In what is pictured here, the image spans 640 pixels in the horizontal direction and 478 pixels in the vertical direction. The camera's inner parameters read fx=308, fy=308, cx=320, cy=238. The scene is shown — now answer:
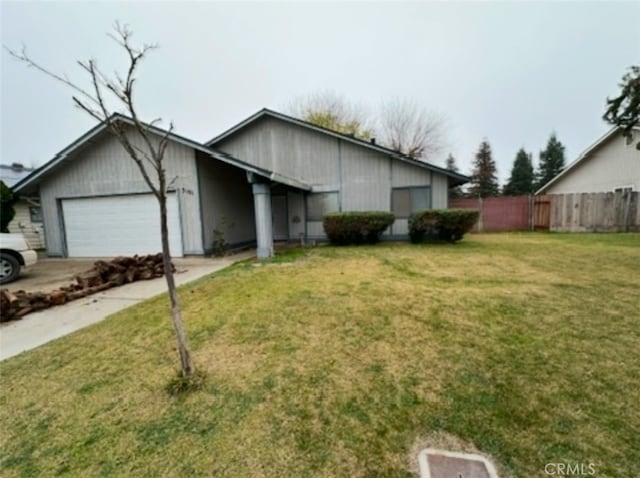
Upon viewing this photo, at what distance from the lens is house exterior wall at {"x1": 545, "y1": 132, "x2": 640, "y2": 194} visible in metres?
14.6

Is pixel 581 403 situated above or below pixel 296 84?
below

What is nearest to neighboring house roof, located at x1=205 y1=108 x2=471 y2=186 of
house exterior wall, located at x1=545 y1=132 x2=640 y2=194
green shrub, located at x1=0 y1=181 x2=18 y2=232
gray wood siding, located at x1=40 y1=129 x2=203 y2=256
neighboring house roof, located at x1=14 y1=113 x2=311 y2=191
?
neighboring house roof, located at x1=14 y1=113 x2=311 y2=191

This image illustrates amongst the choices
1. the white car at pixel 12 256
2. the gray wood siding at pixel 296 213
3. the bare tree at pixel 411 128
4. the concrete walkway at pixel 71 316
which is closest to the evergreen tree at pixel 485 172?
the bare tree at pixel 411 128

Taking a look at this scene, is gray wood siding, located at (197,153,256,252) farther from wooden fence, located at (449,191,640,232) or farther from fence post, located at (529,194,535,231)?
fence post, located at (529,194,535,231)

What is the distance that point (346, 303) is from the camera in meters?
4.53

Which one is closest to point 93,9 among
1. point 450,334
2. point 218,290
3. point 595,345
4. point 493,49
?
point 218,290

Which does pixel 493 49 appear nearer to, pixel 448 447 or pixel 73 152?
pixel 448 447

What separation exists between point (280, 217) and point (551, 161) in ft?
138

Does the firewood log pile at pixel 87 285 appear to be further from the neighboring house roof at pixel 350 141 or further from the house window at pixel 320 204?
the neighboring house roof at pixel 350 141

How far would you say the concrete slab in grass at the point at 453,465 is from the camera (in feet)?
5.78

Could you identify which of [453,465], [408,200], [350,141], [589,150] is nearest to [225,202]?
[350,141]

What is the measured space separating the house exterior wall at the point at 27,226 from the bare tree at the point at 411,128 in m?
26.7

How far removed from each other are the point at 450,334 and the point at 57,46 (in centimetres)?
632

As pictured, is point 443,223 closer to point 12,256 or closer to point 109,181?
point 109,181
